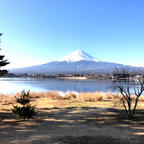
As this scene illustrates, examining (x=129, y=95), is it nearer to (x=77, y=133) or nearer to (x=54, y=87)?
(x=77, y=133)

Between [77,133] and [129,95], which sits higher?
[129,95]

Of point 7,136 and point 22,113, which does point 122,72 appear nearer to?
point 22,113

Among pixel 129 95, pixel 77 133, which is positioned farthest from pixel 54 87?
pixel 77 133

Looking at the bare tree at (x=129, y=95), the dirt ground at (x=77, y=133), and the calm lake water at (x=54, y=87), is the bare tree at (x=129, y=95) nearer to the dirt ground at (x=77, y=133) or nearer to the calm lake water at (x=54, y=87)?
the dirt ground at (x=77, y=133)

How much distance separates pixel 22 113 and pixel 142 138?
685 cm

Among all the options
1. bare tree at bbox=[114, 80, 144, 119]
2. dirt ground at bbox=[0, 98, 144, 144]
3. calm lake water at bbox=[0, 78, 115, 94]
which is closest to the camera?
dirt ground at bbox=[0, 98, 144, 144]

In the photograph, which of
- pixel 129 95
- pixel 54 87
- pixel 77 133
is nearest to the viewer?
pixel 77 133

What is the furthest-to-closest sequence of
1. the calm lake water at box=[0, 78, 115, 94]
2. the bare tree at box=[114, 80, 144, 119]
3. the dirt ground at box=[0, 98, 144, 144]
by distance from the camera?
the calm lake water at box=[0, 78, 115, 94], the bare tree at box=[114, 80, 144, 119], the dirt ground at box=[0, 98, 144, 144]

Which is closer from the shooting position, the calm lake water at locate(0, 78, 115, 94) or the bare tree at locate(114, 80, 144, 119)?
the bare tree at locate(114, 80, 144, 119)

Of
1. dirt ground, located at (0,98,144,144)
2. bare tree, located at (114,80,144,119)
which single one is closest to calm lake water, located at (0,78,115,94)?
bare tree, located at (114,80,144,119)

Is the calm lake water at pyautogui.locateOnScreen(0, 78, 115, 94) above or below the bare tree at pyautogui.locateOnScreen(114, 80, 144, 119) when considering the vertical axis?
below

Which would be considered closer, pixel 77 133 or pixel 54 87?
pixel 77 133

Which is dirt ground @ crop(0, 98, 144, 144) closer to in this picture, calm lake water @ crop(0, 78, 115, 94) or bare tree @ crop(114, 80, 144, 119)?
bare tree @ crop(114, 80, 144, 119)

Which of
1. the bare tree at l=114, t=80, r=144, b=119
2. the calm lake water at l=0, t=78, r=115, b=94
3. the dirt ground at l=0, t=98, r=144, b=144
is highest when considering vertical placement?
the bare tree at l=114, t=80, r=144, b=119
